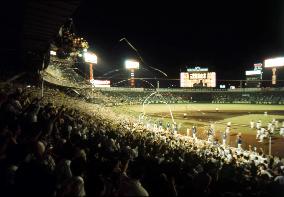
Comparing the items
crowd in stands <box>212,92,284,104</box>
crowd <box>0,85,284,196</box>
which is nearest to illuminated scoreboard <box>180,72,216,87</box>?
crowd in stands <box>212,92,284,104</box>

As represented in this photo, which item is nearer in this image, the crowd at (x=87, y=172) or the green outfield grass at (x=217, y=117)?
the crowd at (x=87, y=172)

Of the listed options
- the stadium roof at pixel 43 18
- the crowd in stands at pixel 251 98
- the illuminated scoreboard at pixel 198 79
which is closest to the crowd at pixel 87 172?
the stadium roof at pixel 43 18

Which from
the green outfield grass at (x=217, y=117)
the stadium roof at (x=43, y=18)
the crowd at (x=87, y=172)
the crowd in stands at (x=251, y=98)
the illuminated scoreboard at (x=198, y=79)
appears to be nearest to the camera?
the crowd at (x=87, y=172)

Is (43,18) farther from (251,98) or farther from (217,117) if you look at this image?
(251,98)

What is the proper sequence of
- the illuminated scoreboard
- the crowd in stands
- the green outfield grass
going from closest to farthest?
the green outfield grass
the crowd in stands
the illuminated scoreboard

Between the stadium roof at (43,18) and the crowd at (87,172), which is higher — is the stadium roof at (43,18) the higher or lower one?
the higher one

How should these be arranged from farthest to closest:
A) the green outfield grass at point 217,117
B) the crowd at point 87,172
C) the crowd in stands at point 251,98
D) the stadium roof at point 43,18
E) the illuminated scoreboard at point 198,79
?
the illuminated scoreboard at point 198,79, the crowd in stands at point 251,98, the green outfield grass at point 217,117, the stadium roof at point 43,18, the crowd at point 87,172

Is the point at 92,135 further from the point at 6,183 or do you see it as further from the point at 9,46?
the point at 6,183

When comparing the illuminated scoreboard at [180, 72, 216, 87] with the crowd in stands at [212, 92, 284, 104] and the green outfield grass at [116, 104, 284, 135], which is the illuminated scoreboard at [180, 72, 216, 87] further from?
the green outfield grass at [116, 104, 284, 135]

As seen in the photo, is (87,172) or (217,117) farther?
(217,117)

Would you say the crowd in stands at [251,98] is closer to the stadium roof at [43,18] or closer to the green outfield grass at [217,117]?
the green outfield grass at [217,117]

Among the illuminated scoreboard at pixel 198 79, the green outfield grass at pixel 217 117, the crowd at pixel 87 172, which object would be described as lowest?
the green outfield grass at pixel 217 117

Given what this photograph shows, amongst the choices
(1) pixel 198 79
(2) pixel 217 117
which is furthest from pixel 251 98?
(2) pixel 217 117

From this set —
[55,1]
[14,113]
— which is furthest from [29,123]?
[55,1]
